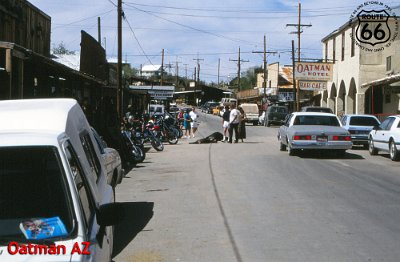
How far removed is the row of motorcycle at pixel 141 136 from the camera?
52.4ft

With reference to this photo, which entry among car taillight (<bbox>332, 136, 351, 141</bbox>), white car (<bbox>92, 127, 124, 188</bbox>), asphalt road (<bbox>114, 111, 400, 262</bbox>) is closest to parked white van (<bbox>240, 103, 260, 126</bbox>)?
car taillight (<bbox>332, 136, 351, 141</bbox>)

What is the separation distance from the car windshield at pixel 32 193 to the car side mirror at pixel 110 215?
1.01 feet

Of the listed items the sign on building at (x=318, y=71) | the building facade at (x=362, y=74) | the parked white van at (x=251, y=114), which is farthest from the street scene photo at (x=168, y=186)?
the parked white van at (x=251, y=114)

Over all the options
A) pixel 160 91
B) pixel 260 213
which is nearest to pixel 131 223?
pixel 260 213

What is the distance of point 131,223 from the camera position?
844 centimetres

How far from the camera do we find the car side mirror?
3719 mm

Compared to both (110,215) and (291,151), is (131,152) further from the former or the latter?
(110,215)

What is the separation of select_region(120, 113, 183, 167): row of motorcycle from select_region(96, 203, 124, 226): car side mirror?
38.8ft

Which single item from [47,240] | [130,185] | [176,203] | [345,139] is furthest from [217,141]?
[47,240]

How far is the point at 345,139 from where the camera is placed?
18391mm

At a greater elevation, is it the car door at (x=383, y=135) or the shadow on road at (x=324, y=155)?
the car door at (x=383, y=135)

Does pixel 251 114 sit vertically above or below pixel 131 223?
above

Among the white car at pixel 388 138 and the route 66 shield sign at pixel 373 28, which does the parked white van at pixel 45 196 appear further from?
the route 66 shield sign at pixel 373 28

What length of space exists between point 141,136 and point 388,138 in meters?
8.28
